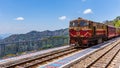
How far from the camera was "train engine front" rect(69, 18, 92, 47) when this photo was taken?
24.6m

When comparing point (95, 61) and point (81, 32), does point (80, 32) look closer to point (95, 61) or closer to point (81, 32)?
point (81, 32)

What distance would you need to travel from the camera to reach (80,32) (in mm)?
24828

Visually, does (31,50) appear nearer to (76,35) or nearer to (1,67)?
(76,35)

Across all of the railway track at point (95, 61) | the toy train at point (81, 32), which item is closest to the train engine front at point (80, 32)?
the toy train at point (81, 32)

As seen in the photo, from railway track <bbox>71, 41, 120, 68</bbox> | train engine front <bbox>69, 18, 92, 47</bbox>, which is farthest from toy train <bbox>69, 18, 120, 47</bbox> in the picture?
railway track <bbox>71, 41, 120, 68</bbox>

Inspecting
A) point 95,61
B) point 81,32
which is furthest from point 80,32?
point 95,61

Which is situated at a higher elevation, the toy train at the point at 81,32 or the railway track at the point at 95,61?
the toy train at the point at 81,32

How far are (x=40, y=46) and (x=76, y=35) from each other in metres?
4.53

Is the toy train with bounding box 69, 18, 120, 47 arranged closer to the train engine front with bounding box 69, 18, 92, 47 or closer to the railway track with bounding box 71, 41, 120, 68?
the train engine front with bounding box 69, 18, 92, 47

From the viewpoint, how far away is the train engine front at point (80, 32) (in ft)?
80.6

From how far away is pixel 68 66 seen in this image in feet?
A: 40.4

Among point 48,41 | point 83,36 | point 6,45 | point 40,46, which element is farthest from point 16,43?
point 83,36

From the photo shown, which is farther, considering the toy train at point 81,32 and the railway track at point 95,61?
the toy train at point 81,32

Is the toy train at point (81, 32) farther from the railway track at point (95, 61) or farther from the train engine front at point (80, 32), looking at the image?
the railway track at point (95, 61)
